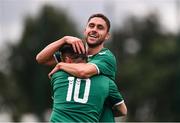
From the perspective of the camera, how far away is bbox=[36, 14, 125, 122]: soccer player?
7.87 metres

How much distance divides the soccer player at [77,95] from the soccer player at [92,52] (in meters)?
0.07

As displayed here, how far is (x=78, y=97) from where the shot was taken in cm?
787

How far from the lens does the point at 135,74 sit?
55000 mm

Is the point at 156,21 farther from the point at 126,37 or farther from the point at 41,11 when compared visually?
the point at 41,11

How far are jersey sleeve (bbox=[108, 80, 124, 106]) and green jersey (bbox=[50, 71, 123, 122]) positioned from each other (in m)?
0.06

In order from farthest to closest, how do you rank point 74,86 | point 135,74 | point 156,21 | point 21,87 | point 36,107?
point 156,21 → point 135,74 → point 21,87 → point 36,107 → point 74,86

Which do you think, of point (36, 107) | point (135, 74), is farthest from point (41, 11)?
point (36, 107)

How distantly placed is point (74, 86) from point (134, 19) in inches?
2102

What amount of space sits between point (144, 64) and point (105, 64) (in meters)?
46.7

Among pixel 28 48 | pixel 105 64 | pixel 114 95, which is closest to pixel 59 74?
pixel 105 64

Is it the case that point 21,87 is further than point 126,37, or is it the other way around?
point 126,37

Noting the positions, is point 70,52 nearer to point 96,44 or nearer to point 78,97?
point 96,44

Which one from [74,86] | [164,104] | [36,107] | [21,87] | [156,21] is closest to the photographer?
[74,86]

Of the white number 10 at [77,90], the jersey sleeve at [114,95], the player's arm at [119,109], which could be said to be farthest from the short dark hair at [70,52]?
the player's arm at [119,109]
